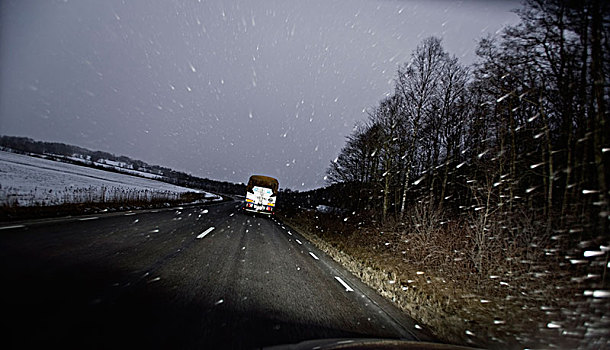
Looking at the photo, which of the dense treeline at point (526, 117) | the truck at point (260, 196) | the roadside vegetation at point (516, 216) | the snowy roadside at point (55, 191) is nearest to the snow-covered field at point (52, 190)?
the snowy roadside at point (55, 191)

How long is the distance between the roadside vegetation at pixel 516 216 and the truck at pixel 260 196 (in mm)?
6247

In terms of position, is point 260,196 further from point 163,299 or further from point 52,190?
point 163,299

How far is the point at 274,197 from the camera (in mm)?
22953

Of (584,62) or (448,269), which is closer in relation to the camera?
(448,269)

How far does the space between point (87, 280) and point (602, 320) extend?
730cm

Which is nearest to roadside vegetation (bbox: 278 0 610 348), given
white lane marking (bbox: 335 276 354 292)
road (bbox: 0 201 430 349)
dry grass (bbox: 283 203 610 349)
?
dry grass (bbox: 283 203 610 349)

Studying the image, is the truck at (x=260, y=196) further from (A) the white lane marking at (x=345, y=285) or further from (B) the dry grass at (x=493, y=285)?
(A) the white lane marking at (x=345, y=285)

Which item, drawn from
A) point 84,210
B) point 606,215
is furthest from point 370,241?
point 84,210

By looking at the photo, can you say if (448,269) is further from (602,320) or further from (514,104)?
(514,104)

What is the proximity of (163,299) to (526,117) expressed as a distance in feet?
60.2

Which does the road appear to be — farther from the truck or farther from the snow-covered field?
the truck

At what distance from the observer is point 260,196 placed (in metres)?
22.5

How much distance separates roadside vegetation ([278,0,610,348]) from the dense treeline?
0.05 m

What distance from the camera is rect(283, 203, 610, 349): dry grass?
372 centimetres
